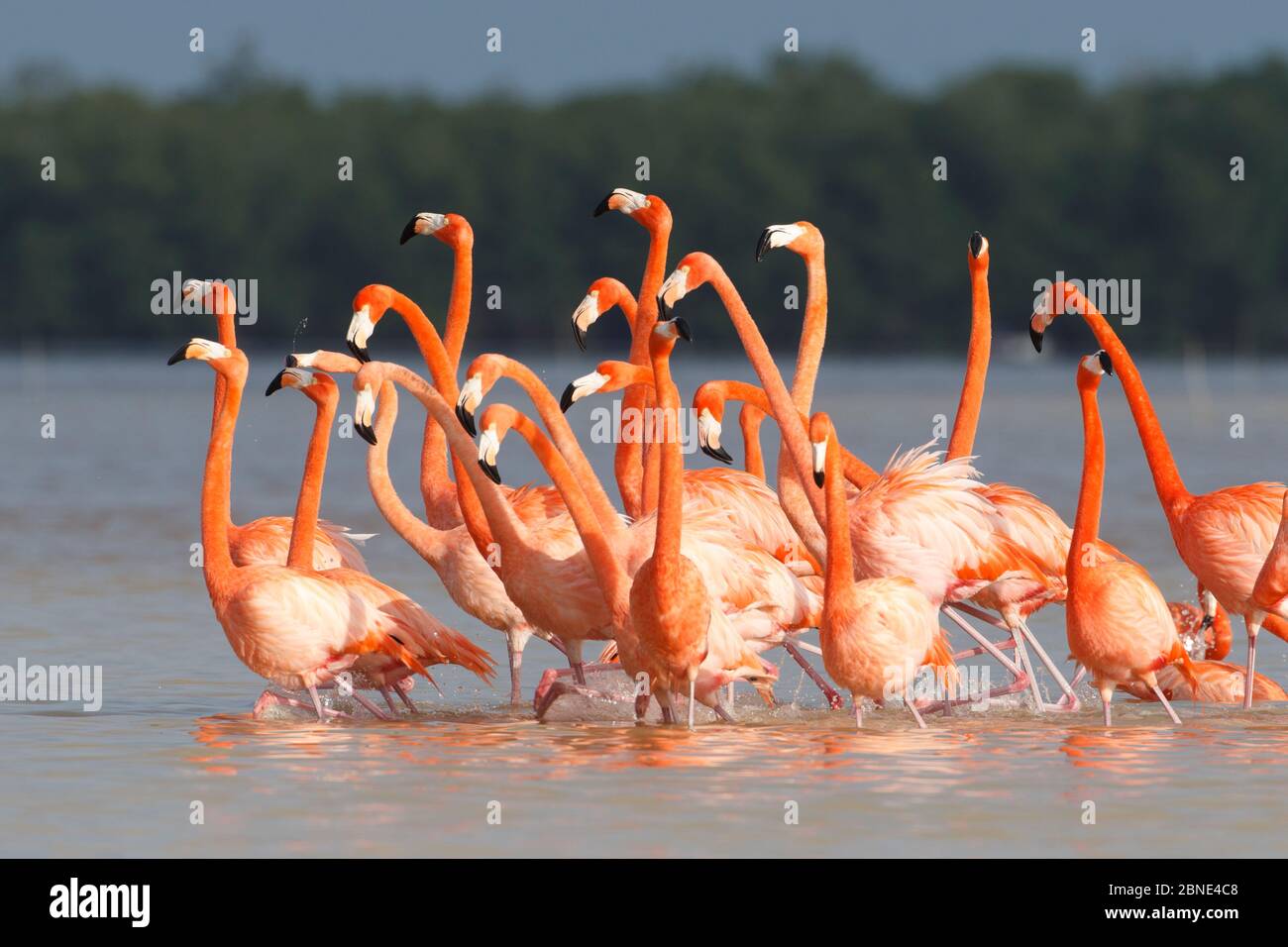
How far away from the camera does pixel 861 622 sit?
859 cm

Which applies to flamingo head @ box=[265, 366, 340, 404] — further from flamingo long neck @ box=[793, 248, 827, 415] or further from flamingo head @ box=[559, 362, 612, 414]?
flamingo long neck @ box=[793, 248, 827, 415]

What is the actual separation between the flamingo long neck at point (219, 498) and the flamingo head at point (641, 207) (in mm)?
1777

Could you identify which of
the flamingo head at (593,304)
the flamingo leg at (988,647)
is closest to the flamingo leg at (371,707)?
the flamingo head at (593,304)

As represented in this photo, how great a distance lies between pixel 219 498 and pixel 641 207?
2.31m

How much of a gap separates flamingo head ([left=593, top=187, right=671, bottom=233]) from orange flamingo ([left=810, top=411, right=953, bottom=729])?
1.85 m

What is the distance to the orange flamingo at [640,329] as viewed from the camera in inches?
402

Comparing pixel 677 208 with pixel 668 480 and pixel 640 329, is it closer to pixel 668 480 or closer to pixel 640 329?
pixel 640 329

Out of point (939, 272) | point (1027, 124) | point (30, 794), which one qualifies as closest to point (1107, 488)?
point (30, 794)

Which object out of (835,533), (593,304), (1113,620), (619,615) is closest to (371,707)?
(619,615)

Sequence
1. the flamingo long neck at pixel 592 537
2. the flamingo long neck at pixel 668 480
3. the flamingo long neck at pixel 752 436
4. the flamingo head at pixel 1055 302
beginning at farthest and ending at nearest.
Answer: the flamingo long neck at pixel 752 436, the flamingo head at pixel 1055 302, the flamingo long neck at pixel 592 537, the flamingo long neck at pixel 668 480

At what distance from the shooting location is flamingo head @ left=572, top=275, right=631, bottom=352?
962 cm

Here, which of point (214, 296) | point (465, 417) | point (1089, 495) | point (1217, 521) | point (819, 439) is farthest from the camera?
point (214, 296)

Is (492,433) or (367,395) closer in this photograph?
(492,433)

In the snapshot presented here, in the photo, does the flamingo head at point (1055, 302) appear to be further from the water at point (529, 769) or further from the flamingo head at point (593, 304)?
the flamingo head at point (593, 304)
